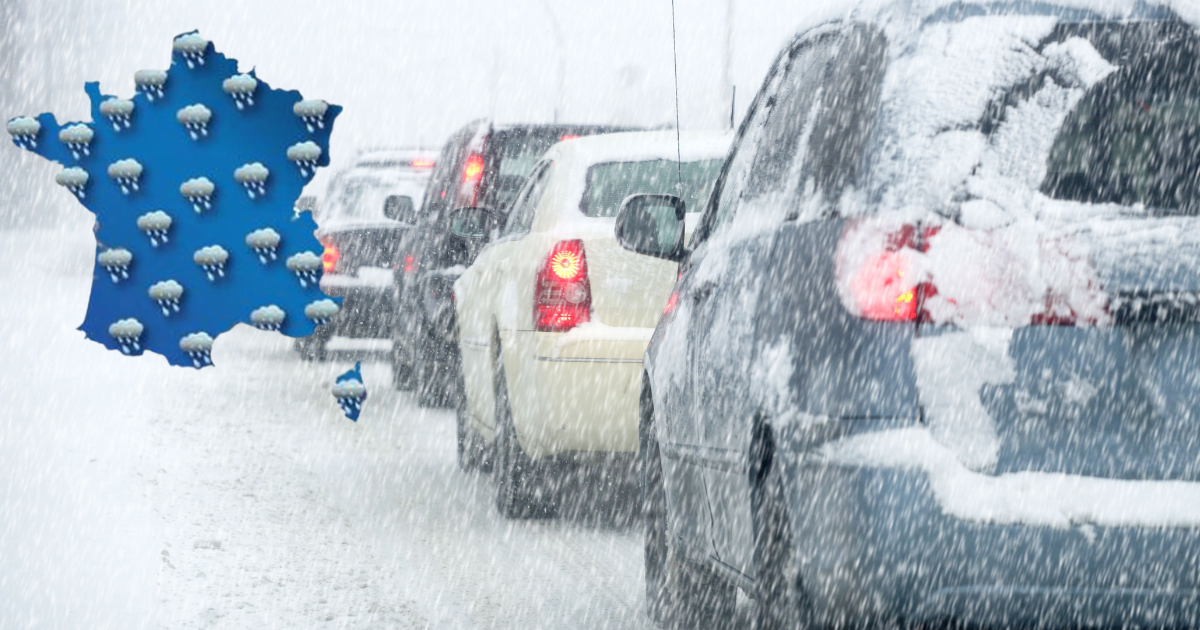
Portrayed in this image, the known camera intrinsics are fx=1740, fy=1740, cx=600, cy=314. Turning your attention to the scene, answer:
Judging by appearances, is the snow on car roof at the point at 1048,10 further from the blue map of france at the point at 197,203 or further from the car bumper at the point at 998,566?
the blue map of france at the point at 197,203

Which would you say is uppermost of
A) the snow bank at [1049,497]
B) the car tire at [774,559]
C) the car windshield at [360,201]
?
the car windshield at [360,201]

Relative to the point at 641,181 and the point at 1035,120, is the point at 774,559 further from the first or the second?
the point at 641,181

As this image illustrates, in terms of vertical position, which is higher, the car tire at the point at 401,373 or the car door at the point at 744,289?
the car door at the point at 744,289

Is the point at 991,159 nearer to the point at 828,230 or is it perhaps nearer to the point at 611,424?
the point at 828,230

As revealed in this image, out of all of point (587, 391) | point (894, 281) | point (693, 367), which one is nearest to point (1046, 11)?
point (894, 281)

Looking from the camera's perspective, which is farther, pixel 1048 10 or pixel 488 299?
pixel 488 299

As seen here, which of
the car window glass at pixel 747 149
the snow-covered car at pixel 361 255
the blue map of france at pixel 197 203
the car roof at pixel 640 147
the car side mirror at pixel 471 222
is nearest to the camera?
the blue map of france at pixel 197 203

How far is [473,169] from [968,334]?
846 cm

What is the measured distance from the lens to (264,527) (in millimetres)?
7625

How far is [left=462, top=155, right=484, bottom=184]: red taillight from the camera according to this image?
37.9ft

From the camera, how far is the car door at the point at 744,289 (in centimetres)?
389

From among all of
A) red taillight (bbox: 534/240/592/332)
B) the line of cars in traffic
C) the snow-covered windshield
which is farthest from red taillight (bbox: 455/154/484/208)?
the snow-covered windshield

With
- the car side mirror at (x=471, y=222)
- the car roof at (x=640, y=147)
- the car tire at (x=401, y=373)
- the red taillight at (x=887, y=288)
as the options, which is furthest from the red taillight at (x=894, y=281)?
A: the car tire at (x=401, y=373)

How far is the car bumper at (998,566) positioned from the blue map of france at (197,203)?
1.33m
